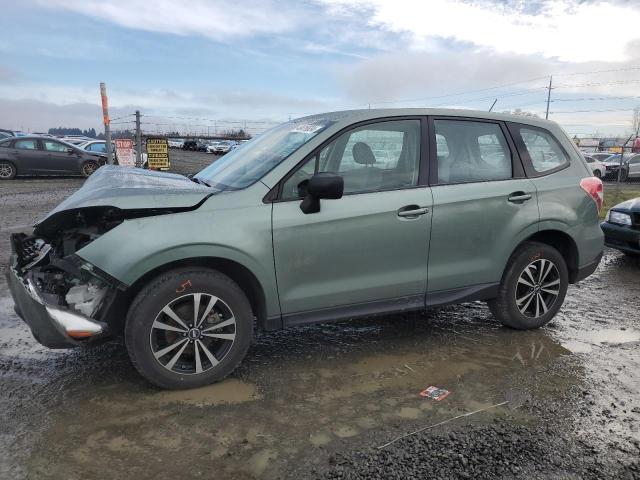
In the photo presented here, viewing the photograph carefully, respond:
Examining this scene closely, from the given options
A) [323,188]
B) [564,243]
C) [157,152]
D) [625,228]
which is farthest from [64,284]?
[157,152]

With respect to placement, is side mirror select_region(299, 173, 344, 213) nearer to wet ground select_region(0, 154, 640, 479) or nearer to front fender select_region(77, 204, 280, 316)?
front fender select_region(77, 204, 280, 316)

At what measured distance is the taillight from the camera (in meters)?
4.52

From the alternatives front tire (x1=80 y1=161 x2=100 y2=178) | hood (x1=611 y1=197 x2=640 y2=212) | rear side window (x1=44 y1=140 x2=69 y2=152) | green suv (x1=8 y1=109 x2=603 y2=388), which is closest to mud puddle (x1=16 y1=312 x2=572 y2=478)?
green suv (x1=8 y1=109 x2=603 y2=388)

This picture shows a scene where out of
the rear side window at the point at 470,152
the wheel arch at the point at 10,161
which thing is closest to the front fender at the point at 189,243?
the rear side window at the point at 470,152

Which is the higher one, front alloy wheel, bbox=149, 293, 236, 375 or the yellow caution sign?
the yellow caution sign

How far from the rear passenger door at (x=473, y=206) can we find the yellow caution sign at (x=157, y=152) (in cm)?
1055

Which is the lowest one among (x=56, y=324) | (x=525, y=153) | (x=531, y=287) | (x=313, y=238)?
(x=531, y=287)

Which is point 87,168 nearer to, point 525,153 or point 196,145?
point 525,153

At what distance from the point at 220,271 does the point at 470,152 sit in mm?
2223

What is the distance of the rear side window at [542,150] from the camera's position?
4418mm

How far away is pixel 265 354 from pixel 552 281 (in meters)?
2.54

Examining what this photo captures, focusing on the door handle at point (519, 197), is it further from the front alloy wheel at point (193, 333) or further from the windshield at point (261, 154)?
the front alloy wheel at point (193, 333)

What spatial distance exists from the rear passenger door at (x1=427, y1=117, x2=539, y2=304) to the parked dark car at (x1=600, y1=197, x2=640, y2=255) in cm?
364

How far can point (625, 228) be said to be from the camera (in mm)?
7086
